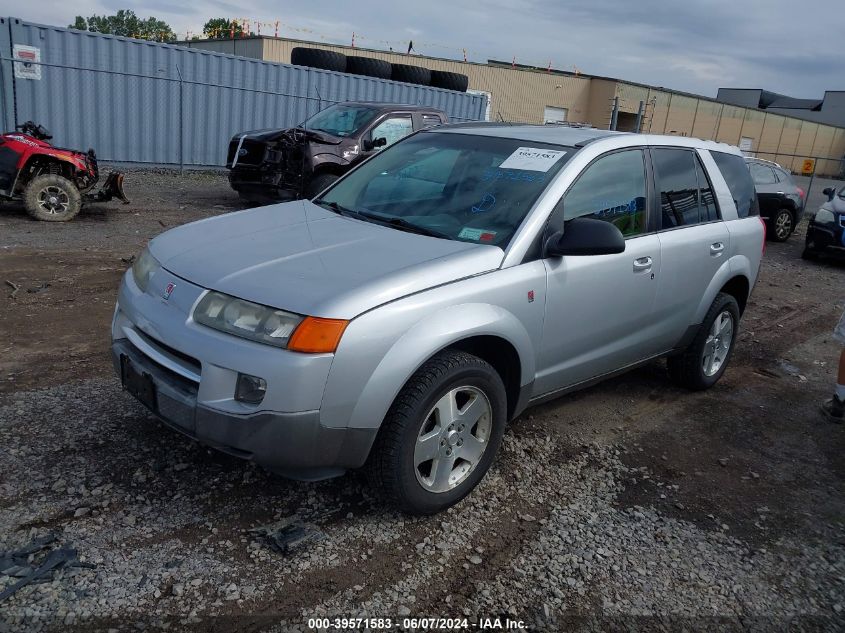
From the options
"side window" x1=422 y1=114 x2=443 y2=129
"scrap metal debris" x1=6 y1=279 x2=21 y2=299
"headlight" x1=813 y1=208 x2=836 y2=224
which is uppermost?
"side window" x1=422 y1=114 x2=443 y2=129

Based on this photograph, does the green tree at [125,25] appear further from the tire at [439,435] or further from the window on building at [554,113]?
the tire at [439,435]

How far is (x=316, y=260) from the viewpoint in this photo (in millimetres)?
3207

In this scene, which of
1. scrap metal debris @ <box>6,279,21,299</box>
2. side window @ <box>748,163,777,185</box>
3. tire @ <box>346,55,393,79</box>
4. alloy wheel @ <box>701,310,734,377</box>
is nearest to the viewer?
alloy wheel @ <box>701,310,734,377</box>

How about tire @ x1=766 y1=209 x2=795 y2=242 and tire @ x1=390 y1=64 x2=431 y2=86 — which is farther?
tire @ x1=390 y1=64 x2=431 y2=86

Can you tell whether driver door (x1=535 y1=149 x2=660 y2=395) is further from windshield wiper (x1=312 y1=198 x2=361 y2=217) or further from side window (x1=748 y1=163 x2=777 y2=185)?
side window (x1=748 y1=163 x2=777 y2=185)

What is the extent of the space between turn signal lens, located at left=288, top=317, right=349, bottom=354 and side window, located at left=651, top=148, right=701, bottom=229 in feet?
8.43

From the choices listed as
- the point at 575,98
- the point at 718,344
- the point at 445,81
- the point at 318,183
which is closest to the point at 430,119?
the point at 318,183

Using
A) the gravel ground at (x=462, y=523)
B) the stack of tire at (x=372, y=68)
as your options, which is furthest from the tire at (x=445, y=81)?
the gravel ground at (x=462, y=523)

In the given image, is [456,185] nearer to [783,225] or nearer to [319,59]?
[783,225]

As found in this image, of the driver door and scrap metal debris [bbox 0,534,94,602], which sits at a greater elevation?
the driver door

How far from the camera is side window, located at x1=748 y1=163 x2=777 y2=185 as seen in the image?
1429cm

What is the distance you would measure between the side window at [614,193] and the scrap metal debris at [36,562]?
107 inches

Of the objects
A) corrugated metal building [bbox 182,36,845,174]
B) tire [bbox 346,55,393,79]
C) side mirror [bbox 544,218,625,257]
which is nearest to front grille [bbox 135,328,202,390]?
side mirror [bbox 544,218,625,257]

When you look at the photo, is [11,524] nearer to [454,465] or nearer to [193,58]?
[454,465]
